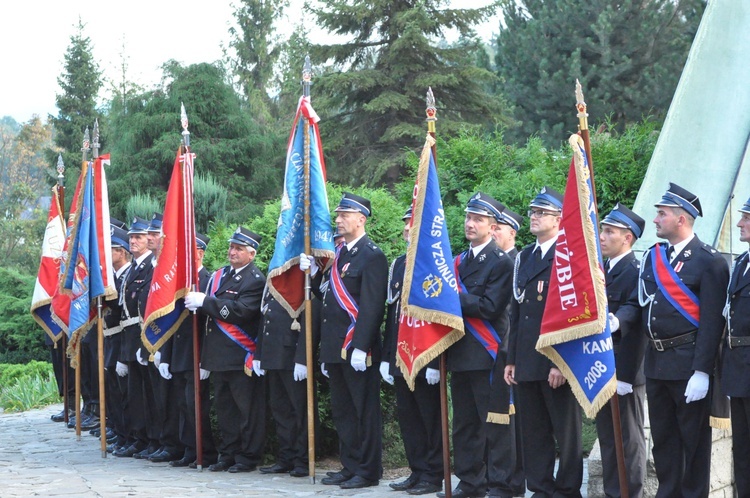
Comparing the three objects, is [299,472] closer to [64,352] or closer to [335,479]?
[335,479]

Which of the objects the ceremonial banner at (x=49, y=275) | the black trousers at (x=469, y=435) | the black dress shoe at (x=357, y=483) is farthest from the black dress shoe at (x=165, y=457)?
the ceremonial banner at (x=49, y=275)

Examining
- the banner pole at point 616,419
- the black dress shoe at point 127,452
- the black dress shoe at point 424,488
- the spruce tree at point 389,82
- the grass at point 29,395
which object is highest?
the spruce tree at point 389,82

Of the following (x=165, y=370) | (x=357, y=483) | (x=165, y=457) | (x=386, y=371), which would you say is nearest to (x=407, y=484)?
(x=357, y=483)

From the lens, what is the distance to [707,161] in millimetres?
7992

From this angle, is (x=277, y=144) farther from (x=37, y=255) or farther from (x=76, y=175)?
(x=37, y=255)

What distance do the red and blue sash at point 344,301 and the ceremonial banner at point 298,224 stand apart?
187 mm

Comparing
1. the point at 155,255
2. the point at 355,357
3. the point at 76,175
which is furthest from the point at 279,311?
the point at 76,175

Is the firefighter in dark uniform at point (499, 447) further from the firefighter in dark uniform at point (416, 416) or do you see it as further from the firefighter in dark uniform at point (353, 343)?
the firefighter in dark uniform at point (353, 343)

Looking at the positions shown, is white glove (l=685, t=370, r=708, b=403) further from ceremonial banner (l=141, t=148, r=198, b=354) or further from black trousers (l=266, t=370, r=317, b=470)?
ceremonial banner (l=141, t=148, r=198, b=354)

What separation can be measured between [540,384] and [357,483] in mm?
1832

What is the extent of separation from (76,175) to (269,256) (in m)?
17.8

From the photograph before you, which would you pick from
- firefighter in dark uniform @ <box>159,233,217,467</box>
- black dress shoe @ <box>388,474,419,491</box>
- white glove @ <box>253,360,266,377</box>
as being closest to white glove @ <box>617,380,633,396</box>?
black dress shoe @ <box>388,474,419,491</box>

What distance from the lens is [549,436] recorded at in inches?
243

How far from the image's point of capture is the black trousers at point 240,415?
813 cm
